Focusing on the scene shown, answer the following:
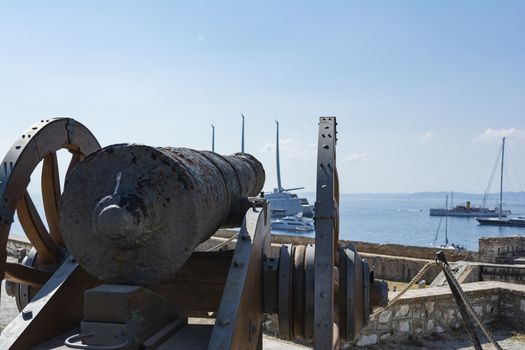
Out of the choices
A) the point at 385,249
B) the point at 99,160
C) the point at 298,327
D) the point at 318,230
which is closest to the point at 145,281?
the point at 99,160

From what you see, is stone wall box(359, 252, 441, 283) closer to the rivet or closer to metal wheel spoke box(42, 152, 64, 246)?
metal wheel spoke box(42, 152, 64, 246)

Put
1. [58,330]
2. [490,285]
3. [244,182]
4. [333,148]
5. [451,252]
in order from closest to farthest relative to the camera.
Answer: [58,330] → [333,148] → [244,182] → [490,285] → [451,252]

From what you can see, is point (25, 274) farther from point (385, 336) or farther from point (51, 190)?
point (385, 336)

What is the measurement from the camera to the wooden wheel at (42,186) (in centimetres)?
314

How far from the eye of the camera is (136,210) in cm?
216

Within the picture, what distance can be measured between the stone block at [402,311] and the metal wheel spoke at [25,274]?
4286 millimetres

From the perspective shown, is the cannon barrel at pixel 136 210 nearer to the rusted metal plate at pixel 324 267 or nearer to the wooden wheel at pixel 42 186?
the rusted metal plate at pixel 324 267

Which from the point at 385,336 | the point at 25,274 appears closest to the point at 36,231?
the point at 25,274

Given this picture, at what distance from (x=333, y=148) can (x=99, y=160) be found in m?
1.36

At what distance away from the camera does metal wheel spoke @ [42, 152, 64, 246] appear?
378 cm

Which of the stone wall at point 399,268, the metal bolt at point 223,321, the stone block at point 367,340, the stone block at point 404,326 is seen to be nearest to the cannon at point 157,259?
the metal bolt at point 223,321

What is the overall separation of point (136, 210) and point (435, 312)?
5587 millimetres

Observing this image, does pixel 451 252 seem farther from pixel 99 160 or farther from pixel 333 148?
pixel 99 160

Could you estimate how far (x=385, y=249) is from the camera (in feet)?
45.5
